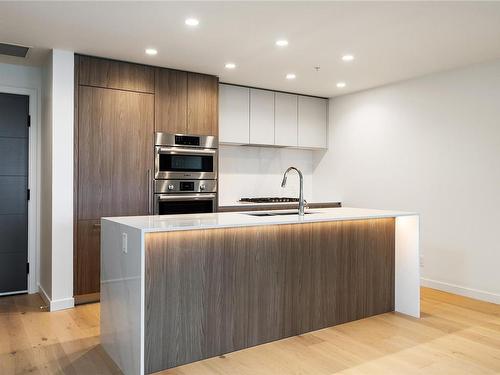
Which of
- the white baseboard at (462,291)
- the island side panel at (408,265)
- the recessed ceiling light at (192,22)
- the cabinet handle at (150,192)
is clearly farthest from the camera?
the cabinet handle at (150,192)

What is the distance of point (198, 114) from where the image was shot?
182 inches

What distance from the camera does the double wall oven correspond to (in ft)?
14.3

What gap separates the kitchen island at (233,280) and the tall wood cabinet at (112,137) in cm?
124

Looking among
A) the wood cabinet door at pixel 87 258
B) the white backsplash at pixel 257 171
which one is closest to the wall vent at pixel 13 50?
the wood cabinet door at pixel 87 258

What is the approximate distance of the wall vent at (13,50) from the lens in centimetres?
372

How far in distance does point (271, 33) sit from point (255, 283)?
199cm

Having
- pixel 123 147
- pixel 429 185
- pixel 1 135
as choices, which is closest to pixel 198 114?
pixel 123 147

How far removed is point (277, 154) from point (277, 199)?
740 millimetres

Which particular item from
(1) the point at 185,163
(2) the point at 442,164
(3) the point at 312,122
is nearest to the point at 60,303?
(1) the point at 185,163

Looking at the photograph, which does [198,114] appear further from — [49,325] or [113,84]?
[49,325]

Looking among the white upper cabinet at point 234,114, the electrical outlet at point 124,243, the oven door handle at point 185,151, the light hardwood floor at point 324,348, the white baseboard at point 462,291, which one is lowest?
the light hardwood floor at point 324,348

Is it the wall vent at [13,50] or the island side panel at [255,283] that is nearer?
the island side panel at [255,283]

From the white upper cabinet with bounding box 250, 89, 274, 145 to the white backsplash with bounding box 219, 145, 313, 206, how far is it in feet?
1.21

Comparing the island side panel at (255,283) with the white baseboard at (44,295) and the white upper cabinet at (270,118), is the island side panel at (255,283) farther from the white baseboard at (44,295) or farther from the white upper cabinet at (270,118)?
the white upper cabinet at (270,118)
